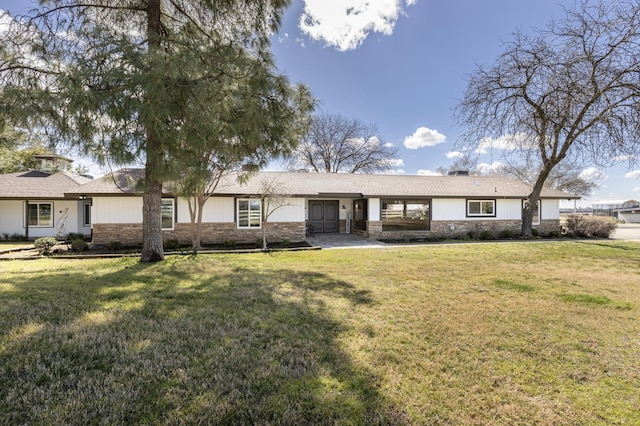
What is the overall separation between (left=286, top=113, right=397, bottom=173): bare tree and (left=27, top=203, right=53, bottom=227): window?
1778 cm

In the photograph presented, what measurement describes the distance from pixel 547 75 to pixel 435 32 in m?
7.68

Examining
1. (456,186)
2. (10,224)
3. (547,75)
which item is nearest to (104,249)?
(10,224)

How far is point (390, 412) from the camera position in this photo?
2311 millimetres

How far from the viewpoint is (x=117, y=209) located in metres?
12.2

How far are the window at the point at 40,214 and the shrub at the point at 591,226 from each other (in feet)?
91.1

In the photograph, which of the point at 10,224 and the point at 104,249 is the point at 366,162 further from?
the point at 10,224

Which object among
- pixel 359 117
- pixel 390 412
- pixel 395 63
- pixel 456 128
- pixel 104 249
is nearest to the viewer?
pixel 390 412

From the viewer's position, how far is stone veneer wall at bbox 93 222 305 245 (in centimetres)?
1207

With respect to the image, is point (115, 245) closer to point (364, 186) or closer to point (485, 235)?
point (364, 186)

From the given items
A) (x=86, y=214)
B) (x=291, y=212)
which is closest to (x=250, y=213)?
(x=291, y=212)

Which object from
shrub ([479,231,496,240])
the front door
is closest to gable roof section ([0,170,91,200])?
the front door

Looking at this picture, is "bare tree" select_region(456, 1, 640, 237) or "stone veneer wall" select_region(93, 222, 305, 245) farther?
"stone veneer wall" select_region(93, 222, 305, 245)

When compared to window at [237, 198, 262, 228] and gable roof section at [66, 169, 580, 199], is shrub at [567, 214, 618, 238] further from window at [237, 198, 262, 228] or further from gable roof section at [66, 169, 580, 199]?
window at [237, 198, 262, 228]

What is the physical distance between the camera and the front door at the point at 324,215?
17.0m
